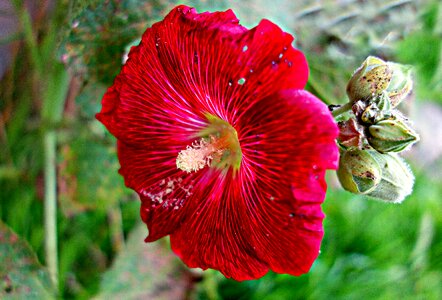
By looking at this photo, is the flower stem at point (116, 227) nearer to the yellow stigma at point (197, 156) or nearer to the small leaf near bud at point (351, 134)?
the yellow stigma at point (197, 156)

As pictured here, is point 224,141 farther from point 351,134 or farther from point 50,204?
point 50,204

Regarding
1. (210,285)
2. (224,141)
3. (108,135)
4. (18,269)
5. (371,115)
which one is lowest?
(210,285)

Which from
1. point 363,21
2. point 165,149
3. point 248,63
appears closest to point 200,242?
point 165,149

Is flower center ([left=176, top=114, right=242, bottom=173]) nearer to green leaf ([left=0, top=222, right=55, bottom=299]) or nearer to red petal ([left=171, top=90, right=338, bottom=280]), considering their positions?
red petal ([left=171, top=90, right=338, bottom=280])

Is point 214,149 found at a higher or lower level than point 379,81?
lower

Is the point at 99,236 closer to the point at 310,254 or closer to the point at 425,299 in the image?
the point at 310,254

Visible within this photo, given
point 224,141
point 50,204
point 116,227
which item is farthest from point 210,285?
point 224,141

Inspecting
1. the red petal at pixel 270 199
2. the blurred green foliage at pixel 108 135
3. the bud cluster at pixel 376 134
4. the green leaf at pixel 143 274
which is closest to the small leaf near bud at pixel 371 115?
the bud cluster at pixel 376 134
